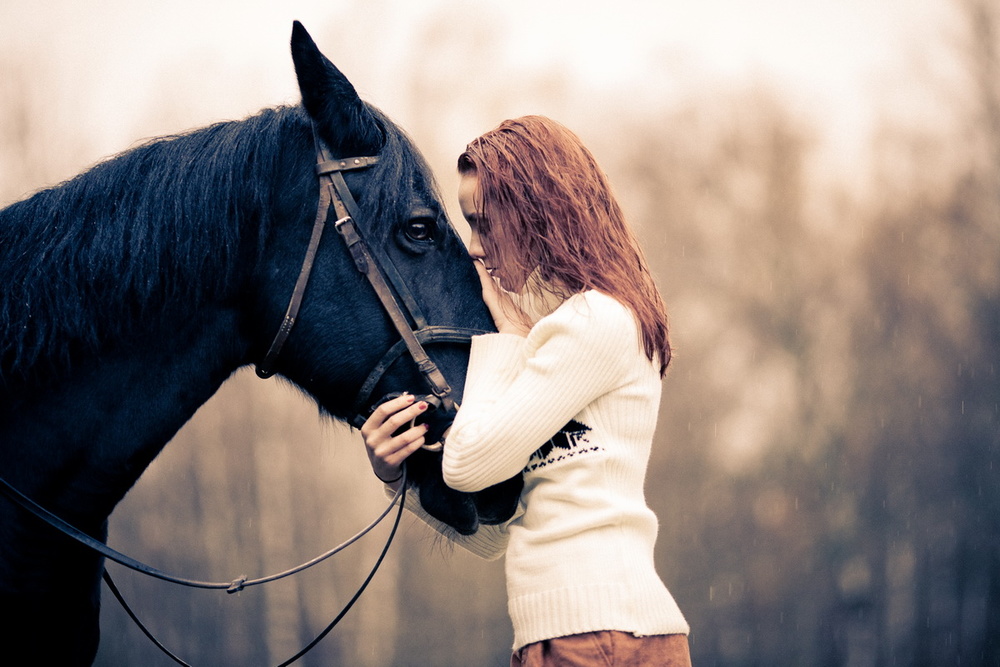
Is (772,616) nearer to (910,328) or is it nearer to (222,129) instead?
(910,328)

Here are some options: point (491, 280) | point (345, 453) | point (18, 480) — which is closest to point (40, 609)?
point (18, 480)

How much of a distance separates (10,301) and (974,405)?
5.15m

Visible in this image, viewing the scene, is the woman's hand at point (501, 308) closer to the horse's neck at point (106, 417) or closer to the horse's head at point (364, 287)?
the horse's head at point (364, 287)

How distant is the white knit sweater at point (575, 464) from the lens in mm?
1232

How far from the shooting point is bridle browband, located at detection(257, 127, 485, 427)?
4.83 ft

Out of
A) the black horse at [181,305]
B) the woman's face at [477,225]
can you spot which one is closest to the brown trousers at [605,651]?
the black horse at [181,305]

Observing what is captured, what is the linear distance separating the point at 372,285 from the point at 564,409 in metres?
0.49

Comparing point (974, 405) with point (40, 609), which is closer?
point (40, 609)

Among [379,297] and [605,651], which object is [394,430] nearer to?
[379,297]

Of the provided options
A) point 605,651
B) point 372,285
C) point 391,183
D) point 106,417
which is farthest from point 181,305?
point 605,651

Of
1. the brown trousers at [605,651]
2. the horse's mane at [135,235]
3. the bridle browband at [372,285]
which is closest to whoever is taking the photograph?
the brown trousers at [605,651]

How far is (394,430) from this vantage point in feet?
4.67

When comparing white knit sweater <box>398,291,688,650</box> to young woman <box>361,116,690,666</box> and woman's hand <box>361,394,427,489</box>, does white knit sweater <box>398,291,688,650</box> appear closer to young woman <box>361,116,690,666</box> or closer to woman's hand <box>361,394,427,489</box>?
young woman <box>361,116,690,666</box>

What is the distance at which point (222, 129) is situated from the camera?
5.07 ft
